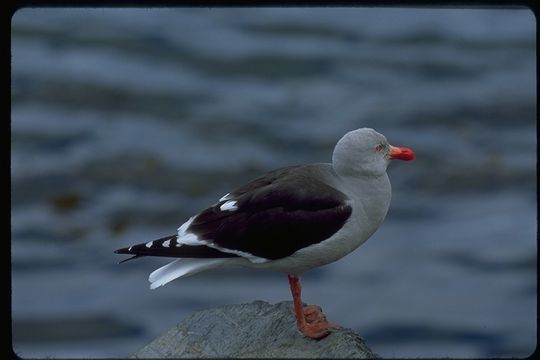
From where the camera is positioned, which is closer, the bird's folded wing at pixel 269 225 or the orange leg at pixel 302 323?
the bird's folded wing at pixel 269 225

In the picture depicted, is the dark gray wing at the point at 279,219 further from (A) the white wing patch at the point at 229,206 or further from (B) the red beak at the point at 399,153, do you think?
(B) the red beak at the point at 399,153

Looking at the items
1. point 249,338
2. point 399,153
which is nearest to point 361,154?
point 399,153

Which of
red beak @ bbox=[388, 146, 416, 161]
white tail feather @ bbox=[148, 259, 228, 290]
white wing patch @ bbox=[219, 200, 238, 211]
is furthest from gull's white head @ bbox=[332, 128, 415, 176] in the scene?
white tail feather @ bbox=[148, 259, 228, 290]

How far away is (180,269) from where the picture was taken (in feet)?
18.4

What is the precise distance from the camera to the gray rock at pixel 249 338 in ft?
18.5

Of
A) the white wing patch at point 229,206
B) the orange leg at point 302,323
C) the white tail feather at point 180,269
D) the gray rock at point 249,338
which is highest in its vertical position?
the white wing patch at point 229,206

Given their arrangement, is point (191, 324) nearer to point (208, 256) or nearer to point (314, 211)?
point (208, 256)

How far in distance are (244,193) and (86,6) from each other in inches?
57.7

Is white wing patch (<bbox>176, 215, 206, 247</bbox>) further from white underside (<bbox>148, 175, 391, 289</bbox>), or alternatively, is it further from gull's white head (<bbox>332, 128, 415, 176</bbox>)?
gull's white head (<bbox>332, 128, 415, 176</bbox>)

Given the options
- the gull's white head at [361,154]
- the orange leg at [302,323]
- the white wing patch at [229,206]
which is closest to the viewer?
the gull's white head at [361,154]

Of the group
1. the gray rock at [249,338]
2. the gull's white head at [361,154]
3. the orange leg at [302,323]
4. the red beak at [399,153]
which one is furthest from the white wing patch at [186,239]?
the red beak at [399,153]

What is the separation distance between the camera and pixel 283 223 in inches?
218

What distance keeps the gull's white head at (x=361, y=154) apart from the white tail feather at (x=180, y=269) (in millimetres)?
878
